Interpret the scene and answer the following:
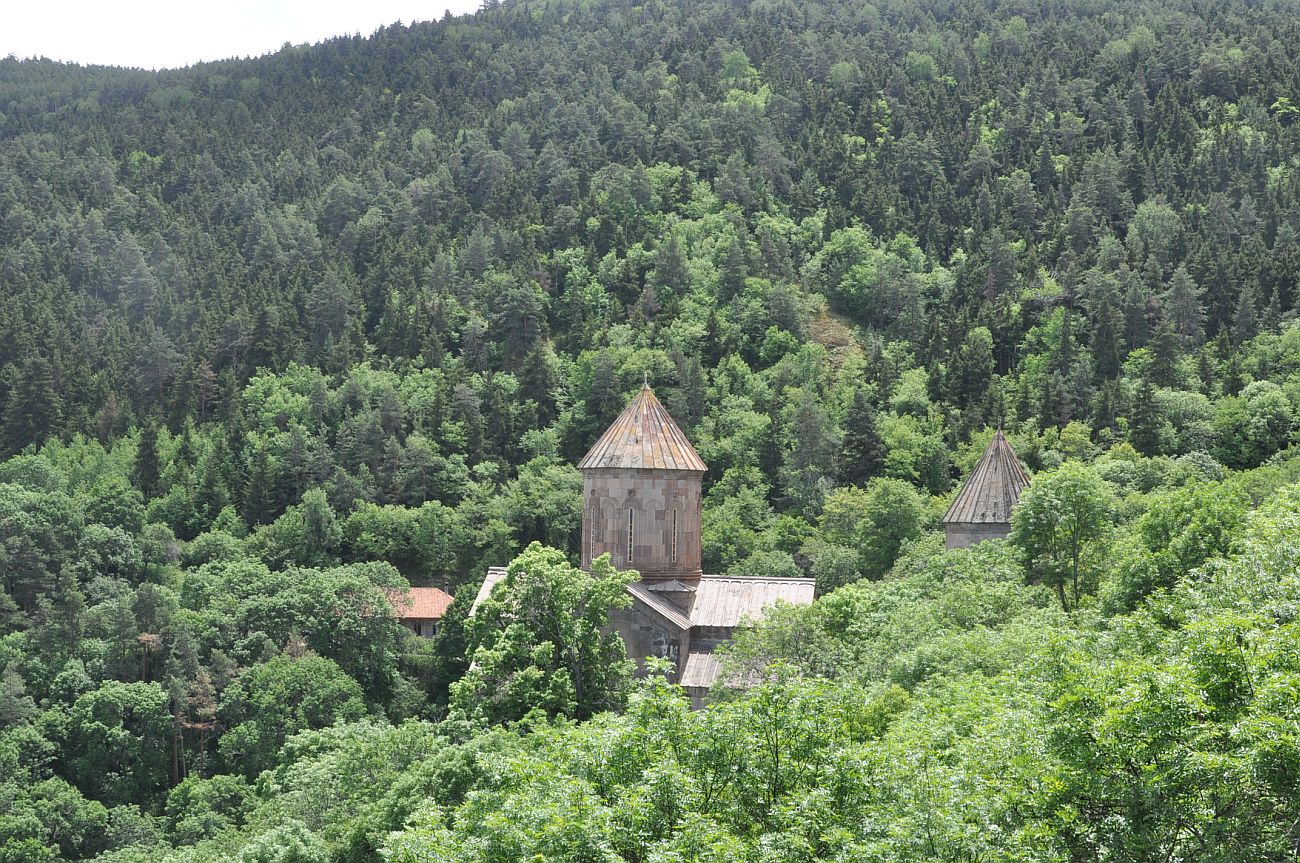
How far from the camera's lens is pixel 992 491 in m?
51.3

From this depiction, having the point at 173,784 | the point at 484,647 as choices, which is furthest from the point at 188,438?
the point at 484,647

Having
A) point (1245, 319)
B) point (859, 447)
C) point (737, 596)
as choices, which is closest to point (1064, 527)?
point (737, 596)

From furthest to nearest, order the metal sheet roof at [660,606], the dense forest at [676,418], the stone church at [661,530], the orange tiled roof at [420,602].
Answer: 1. the orange tiled roof at [420,602]
2. the stone church at [661,530]
3. the metal sheet roof at [660,606]
4. the dense forest at [676,418]

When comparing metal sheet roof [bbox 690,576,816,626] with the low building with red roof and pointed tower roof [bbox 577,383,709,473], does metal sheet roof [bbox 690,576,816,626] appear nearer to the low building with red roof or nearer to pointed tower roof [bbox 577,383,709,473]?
pointed tower roof [bbox 577,383,709,473]

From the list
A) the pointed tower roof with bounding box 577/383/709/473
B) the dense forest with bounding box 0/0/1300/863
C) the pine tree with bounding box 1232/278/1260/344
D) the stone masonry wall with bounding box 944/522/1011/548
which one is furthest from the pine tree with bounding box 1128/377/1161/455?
the pointed tower roof with bounding box 577/383/709/473

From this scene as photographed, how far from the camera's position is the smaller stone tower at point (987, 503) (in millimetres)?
50750

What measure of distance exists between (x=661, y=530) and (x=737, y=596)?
2.86 meters

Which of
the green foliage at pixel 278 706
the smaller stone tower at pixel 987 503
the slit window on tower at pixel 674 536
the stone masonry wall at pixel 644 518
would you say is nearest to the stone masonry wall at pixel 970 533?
the smaller stone tower at pixel 987 503

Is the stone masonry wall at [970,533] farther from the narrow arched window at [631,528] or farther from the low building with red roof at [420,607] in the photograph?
the low building with red roof at [420,607]

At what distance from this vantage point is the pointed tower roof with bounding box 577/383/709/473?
49.2m

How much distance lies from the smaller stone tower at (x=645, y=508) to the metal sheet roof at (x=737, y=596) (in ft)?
2.16

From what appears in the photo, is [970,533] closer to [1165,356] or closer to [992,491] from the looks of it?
[992,491]

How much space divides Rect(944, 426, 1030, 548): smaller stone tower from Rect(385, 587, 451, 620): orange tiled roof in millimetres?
32522

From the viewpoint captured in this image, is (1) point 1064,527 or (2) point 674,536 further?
(2) point 674,536
